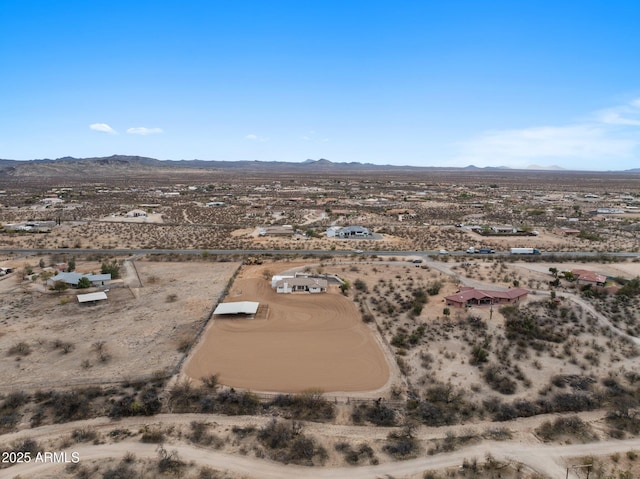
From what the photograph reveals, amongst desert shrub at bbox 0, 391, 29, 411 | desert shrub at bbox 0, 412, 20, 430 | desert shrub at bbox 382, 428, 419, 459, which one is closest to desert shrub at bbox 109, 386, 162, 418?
desert shrub at bbox 0, 412, 20, 430

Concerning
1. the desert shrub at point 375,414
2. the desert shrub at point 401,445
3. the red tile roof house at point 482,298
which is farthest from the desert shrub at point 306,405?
the red tile roof house at point 482,298

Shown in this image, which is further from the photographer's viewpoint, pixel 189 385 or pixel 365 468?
pixel 189 385

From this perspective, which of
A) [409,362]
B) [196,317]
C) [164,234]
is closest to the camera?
[409,362]

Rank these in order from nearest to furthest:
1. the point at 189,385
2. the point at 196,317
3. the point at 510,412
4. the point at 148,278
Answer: the point at 510,412 < the point at 189,385 < the point at 196,317 < the point at 148,278

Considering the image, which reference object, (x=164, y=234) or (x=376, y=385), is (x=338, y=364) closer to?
(x=376, y=385)

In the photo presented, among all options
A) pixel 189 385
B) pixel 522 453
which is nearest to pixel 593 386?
pixel 522 453

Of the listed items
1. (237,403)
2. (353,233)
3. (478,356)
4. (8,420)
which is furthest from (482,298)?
(353,233)
